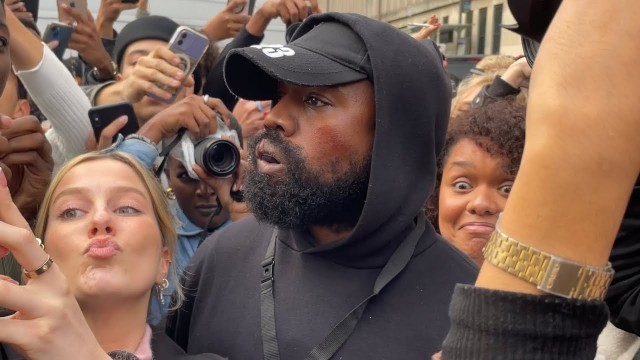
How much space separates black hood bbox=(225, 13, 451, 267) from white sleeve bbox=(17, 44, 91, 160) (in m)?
1.10

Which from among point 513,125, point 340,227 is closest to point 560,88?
point 340,227

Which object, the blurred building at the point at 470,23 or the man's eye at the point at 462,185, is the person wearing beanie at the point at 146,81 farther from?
the blurred building at the point at 470,23

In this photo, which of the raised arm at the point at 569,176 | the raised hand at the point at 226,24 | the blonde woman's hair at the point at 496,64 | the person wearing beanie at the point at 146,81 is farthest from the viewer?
the raised hand at the point at 226,24

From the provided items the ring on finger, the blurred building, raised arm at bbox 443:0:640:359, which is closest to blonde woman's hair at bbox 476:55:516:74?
the ring on finger

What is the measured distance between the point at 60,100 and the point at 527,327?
2.24 meters

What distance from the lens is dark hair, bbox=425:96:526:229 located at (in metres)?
2.56

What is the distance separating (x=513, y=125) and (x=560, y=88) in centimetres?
197

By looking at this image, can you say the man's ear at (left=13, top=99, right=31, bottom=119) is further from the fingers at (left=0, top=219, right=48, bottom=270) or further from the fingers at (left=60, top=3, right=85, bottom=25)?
the fingers at (left=0, top=219, right=48, bottom=270)

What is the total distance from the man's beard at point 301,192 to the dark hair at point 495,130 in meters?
0.61

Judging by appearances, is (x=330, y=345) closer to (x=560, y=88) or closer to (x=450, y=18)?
(x=560, y=88)

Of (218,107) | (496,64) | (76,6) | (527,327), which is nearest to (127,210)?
(218,107)

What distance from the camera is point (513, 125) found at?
2.65 metres

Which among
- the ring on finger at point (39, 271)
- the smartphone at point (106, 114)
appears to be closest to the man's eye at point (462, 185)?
the smartphone at point (106, 114)

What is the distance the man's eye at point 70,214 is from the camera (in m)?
1.80
